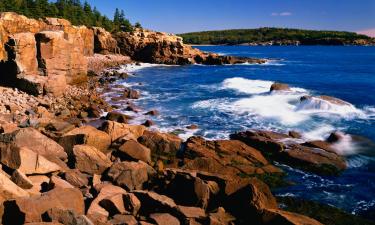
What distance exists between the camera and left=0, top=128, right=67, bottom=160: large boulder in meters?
15.0

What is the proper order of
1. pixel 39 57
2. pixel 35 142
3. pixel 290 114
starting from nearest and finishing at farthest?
pixel 35 142 → pixel 290 114 → pixel 39 57

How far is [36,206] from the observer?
399 inches

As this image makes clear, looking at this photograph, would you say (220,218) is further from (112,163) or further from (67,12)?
(67,12)

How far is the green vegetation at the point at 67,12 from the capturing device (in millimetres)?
69831

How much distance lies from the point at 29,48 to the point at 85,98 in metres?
6.17

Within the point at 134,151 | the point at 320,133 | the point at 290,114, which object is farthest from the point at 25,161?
the point at 290,114

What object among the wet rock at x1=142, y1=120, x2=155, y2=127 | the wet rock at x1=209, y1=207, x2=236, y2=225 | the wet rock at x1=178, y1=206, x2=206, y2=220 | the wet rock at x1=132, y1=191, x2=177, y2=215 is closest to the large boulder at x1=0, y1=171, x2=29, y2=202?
the wet rock at x1=132, y1=191, x2=177, y2=215

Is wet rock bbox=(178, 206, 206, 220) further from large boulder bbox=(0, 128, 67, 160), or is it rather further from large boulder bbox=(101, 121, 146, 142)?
large boulder bbox=(101, 121, 146, 142)

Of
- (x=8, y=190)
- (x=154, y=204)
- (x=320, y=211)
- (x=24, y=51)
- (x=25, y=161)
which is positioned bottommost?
(x=320, y=211)

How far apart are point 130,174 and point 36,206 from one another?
168 inches

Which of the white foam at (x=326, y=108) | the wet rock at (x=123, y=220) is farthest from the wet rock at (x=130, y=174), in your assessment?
the white foam at (x=326, y=108)

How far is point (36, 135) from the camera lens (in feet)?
51.6

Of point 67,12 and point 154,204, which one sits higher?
point 67,12

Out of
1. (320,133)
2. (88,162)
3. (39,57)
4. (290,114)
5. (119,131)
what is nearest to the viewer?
(88,162)
